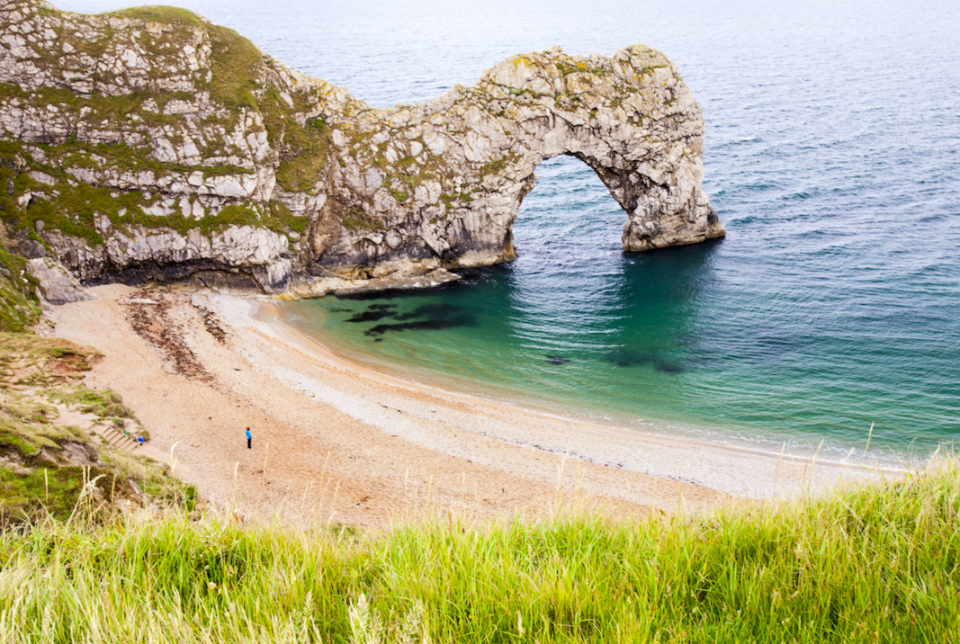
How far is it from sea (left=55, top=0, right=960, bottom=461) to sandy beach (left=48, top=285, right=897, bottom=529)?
232cm

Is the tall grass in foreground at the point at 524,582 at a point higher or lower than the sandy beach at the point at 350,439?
higher

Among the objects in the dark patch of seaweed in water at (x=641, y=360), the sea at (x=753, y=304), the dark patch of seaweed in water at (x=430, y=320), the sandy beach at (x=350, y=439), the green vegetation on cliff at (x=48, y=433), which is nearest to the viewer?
the green vegetation on cliff at (x=48, y=433)

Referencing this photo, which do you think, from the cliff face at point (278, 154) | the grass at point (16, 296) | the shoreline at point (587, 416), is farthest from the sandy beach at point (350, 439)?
the cliff face at point (278, 154)

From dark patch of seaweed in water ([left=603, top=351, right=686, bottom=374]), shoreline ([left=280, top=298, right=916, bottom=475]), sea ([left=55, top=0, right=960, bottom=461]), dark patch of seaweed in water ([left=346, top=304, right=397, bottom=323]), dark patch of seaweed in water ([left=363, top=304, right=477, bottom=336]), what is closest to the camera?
shoreline ([left=280, top=298, right=916, bottom=475])

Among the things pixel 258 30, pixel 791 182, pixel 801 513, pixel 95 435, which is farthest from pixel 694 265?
pixel 258 30

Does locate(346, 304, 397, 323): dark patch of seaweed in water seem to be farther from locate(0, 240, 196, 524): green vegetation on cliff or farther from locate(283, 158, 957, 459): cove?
locate(0, 240, 196, 524): green vegetation on cliff

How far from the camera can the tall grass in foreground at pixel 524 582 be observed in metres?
4.41

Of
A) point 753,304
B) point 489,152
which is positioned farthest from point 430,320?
point 753,304

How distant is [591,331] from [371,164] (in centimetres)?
2125

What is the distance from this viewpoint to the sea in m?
31.4

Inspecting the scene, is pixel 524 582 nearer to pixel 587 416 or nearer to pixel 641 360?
pixel 587 416

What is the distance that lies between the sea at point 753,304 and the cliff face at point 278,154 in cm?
465

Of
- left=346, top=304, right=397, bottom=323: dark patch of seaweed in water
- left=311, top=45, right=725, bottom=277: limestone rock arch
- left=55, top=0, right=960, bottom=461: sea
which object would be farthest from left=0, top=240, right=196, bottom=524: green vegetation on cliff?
left=311, top=45, right=725, bottom=277: limestone rock arch

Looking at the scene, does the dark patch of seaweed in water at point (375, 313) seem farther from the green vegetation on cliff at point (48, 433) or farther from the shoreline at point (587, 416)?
the green vegetation on cliff at point (48, 433)
